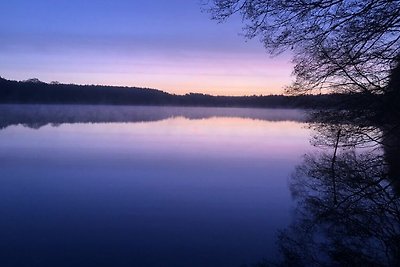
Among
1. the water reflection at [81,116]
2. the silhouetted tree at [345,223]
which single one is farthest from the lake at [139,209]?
the water reflection at [81,116]

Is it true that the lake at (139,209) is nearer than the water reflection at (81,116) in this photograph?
Yes

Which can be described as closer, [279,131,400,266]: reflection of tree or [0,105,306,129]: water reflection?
[279,131,400,266]: reflection of tree

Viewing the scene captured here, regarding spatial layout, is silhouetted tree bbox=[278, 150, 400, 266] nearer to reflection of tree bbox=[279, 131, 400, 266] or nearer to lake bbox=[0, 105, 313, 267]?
reflection of tree bbox=[279, 131, 400, 266]

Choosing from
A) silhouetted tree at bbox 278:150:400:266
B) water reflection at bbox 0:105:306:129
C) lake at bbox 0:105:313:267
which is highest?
silhouetted tree at bbox 278:150:400:266

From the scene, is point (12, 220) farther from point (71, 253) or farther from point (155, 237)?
point (155, 237)

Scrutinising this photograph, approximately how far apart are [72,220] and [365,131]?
596 centimetres

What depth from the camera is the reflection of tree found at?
17.1 feet

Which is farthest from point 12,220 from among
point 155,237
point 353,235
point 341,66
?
point 341,66

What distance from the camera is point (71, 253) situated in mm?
5160

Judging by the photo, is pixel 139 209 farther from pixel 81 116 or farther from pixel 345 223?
pixel 81 116

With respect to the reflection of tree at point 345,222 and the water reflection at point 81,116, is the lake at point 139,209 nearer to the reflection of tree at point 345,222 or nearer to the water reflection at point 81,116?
the reflection of tree at point 345,222

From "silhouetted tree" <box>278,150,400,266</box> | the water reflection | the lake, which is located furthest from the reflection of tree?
the water reflection

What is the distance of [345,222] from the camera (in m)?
6.43

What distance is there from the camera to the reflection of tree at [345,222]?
520 centimetres
